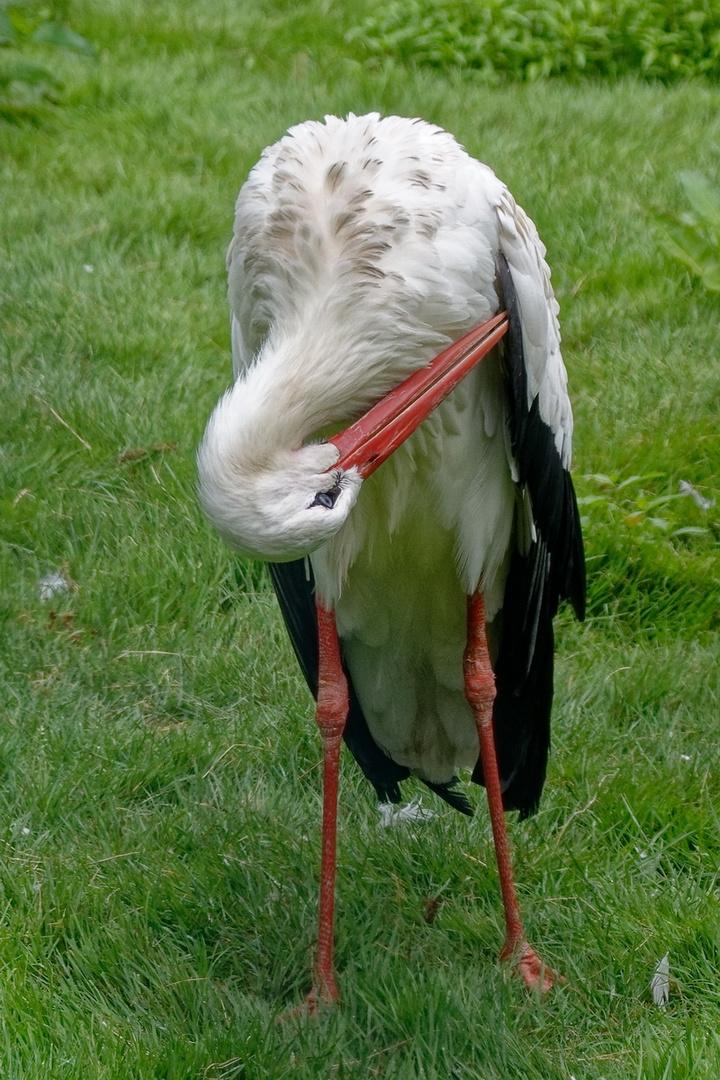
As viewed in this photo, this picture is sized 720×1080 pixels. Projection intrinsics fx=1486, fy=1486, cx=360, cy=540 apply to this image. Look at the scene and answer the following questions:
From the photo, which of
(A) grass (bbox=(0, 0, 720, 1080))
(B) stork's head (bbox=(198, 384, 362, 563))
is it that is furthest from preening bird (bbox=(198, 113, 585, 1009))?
(A) grass (bbox=(0, 0, 720, 1080))

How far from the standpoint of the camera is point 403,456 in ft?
10.1

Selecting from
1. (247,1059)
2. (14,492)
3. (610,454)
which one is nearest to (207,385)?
(14,492)

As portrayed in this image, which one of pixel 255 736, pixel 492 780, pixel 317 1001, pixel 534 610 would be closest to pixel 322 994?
pixel 317 1001

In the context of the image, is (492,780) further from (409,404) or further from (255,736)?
(409,404)

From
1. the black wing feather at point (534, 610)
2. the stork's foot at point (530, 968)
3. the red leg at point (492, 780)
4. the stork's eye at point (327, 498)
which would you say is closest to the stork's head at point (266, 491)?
the stork's eye at point (327, 498)

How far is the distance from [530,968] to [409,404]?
123cm

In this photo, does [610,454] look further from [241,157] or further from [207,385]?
[241,157]

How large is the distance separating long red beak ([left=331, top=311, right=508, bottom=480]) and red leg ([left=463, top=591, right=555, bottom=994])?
733mm

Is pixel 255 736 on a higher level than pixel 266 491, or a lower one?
lower

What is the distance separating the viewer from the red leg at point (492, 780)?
3.13 m

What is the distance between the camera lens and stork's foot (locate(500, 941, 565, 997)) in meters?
3.06

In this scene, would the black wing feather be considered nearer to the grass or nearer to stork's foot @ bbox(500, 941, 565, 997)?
the grass

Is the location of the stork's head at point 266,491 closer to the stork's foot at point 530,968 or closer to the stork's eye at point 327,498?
the stork's eye at point 327,498

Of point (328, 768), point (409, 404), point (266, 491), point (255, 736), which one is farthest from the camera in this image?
point (255, 736)
